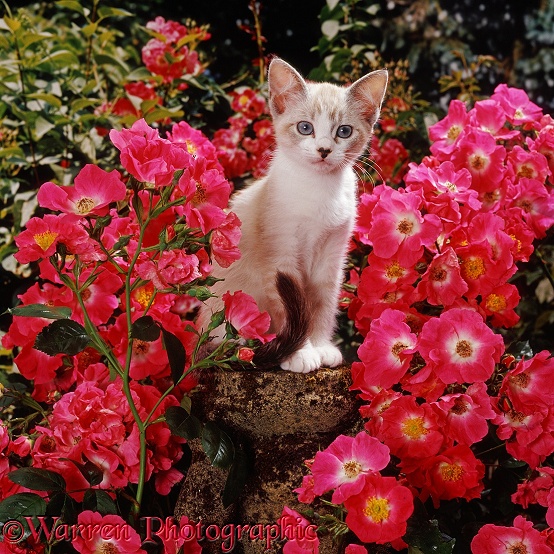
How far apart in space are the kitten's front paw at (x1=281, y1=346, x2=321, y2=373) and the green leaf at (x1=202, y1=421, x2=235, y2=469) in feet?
0.48

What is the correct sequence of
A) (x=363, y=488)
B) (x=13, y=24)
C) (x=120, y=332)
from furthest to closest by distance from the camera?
(x=13, y=24) → (x=120, y=332) → (x=363, y=488)

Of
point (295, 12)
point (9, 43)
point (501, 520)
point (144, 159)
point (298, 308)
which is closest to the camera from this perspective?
point (144, 159)

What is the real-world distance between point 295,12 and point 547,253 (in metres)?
1.24

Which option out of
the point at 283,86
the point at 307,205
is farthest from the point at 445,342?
the point at 283,86

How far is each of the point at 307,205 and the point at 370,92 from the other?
257 mm

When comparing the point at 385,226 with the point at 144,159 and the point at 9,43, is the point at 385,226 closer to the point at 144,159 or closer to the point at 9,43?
the point at 144,159

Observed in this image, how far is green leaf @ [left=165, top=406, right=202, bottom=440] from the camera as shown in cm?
92

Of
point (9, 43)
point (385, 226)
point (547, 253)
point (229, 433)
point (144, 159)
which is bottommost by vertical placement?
point (547, 253)

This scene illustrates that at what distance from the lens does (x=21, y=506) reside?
3.02ft

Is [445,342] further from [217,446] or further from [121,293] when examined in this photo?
[121,293]

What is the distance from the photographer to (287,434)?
1.04 metres

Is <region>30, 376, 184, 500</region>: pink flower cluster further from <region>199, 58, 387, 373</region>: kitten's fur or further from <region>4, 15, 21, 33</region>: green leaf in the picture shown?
<region>4, 15, 21, 33</region>: green leaf

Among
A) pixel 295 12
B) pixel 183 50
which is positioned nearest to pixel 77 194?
pixel 183 50

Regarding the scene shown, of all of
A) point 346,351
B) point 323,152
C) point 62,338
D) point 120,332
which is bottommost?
point 346,351
